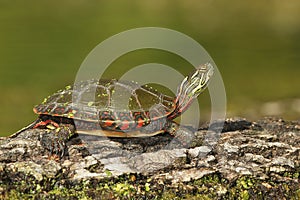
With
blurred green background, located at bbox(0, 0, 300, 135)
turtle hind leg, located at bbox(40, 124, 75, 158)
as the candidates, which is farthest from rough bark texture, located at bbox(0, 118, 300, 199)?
blurred green background, located at bbox(0, 0, 300, 135)

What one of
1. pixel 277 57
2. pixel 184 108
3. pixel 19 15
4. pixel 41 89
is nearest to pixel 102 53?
pixel 41 89

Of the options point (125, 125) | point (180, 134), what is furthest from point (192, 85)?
point (125, 125)

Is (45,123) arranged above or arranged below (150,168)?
above

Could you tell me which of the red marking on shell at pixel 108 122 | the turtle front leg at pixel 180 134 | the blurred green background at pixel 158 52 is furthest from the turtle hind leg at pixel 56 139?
the blurred green background at pixel 158 52

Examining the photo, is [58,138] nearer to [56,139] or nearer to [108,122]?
[56,139]

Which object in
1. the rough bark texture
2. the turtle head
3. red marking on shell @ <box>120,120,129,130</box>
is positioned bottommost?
the rough bark texture

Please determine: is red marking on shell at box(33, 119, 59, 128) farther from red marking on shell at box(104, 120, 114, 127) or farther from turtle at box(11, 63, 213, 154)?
red marking on shell at box(104, 120, 114, 127)
